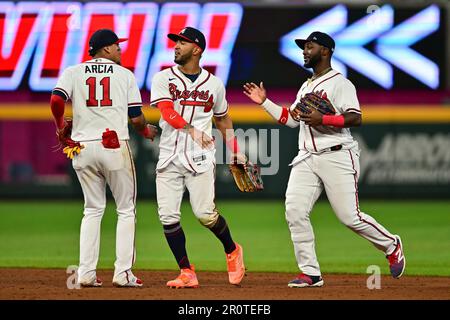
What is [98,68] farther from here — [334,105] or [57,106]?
[334,105]

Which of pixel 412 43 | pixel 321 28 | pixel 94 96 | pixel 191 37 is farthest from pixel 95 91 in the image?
pixel 412 43

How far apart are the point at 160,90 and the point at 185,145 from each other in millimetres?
461

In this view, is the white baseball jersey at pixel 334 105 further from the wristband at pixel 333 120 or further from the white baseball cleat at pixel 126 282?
the white baseball cleat at pixel 126 282

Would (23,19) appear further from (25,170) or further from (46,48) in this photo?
(25,170)

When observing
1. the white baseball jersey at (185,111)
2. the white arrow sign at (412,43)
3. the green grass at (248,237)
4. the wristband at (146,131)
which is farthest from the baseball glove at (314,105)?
the white arrow sign at (412,43)

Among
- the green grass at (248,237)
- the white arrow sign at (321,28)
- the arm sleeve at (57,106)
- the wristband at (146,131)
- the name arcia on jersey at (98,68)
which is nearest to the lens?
the arm sleeve at (57,106)

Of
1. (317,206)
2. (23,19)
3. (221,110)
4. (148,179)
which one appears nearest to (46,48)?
(23,19)

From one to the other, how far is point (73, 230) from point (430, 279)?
20.9 ft

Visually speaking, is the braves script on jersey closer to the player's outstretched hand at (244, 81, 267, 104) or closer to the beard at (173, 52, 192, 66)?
the player's outstretched hand at (244, 81, 267, 104)

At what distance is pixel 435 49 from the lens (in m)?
17.8

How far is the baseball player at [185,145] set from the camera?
7832 millimetres

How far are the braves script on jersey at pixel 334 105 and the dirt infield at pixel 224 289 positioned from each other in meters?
1.10

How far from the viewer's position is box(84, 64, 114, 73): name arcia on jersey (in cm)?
774

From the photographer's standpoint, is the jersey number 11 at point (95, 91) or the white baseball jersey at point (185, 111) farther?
the white baseball jersey at point (185, 111)
